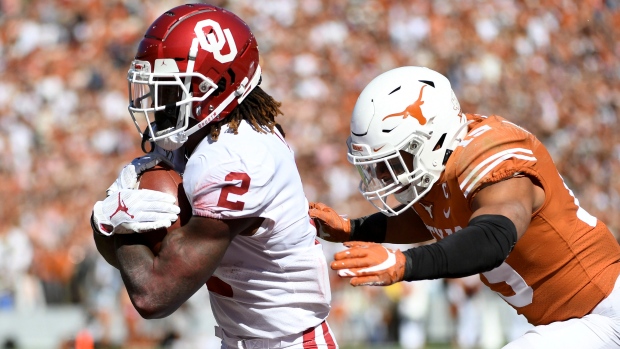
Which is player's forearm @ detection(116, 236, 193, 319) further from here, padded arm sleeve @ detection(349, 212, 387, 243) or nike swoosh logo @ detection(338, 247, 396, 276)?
padded arm sleeve @ detection(349, 212, 387, 243)

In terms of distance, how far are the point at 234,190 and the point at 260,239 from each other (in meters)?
0.28

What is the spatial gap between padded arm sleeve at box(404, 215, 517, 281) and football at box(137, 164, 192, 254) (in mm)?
795

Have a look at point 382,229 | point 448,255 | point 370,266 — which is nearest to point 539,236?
point 448,255

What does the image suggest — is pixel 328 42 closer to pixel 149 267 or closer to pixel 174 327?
pixel 174 327

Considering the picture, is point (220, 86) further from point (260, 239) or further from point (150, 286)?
point (150, 286)

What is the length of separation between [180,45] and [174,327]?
732 centimetres

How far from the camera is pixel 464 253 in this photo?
2848 millimetres

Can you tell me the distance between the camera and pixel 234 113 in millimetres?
Answer: 3186

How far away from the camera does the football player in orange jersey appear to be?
3.37 meters

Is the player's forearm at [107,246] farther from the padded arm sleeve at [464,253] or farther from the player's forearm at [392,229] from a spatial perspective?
the player's forearm at [392,229]

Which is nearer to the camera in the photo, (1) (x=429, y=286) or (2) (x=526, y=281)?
(2) (x=526, y=281)

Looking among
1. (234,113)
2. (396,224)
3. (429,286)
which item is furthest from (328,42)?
(234,113)

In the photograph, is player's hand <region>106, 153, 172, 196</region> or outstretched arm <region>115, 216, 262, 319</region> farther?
player's hand <region>106, 153, 172, 196</region>

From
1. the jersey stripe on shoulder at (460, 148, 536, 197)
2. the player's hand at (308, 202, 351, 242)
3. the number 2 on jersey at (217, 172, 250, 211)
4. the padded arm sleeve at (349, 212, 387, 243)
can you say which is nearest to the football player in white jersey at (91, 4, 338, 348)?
the number 2 on jersey at (217, 172, 250, 211)
